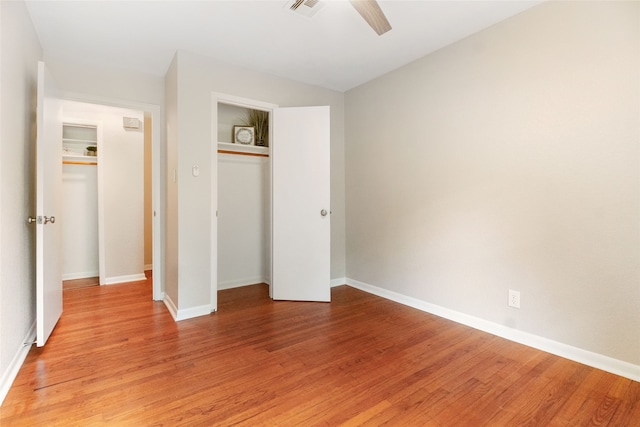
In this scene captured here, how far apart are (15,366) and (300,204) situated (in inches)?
92.0

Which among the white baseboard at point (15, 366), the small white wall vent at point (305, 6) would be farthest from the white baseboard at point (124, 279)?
the small white wall vent at point (305, 6)

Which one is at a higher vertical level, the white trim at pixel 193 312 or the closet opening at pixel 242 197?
the closet opening at pixel 242 197

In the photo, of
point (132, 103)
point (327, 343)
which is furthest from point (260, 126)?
point (327, 343)

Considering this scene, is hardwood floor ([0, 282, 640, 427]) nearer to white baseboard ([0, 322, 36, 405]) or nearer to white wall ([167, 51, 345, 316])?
white baseboard ([0, 322, 36, 405])

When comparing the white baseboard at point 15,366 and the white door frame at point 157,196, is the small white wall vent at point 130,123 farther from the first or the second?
the white baseboard at point 15,366

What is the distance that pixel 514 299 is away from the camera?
225cm

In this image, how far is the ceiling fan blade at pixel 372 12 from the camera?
1.60 m

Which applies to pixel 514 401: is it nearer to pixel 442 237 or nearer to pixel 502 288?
pixel 502 288

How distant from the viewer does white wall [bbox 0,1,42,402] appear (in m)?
1.65

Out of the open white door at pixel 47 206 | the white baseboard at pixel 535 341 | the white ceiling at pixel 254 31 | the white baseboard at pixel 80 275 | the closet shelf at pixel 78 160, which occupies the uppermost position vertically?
the white ceiling at pixel 254 31

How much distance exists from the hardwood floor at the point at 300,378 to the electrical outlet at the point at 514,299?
0.90 ft

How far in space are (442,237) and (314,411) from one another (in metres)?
1.82

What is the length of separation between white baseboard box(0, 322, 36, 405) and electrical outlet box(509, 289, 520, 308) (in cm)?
312

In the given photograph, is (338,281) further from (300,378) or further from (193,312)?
(300,378)
